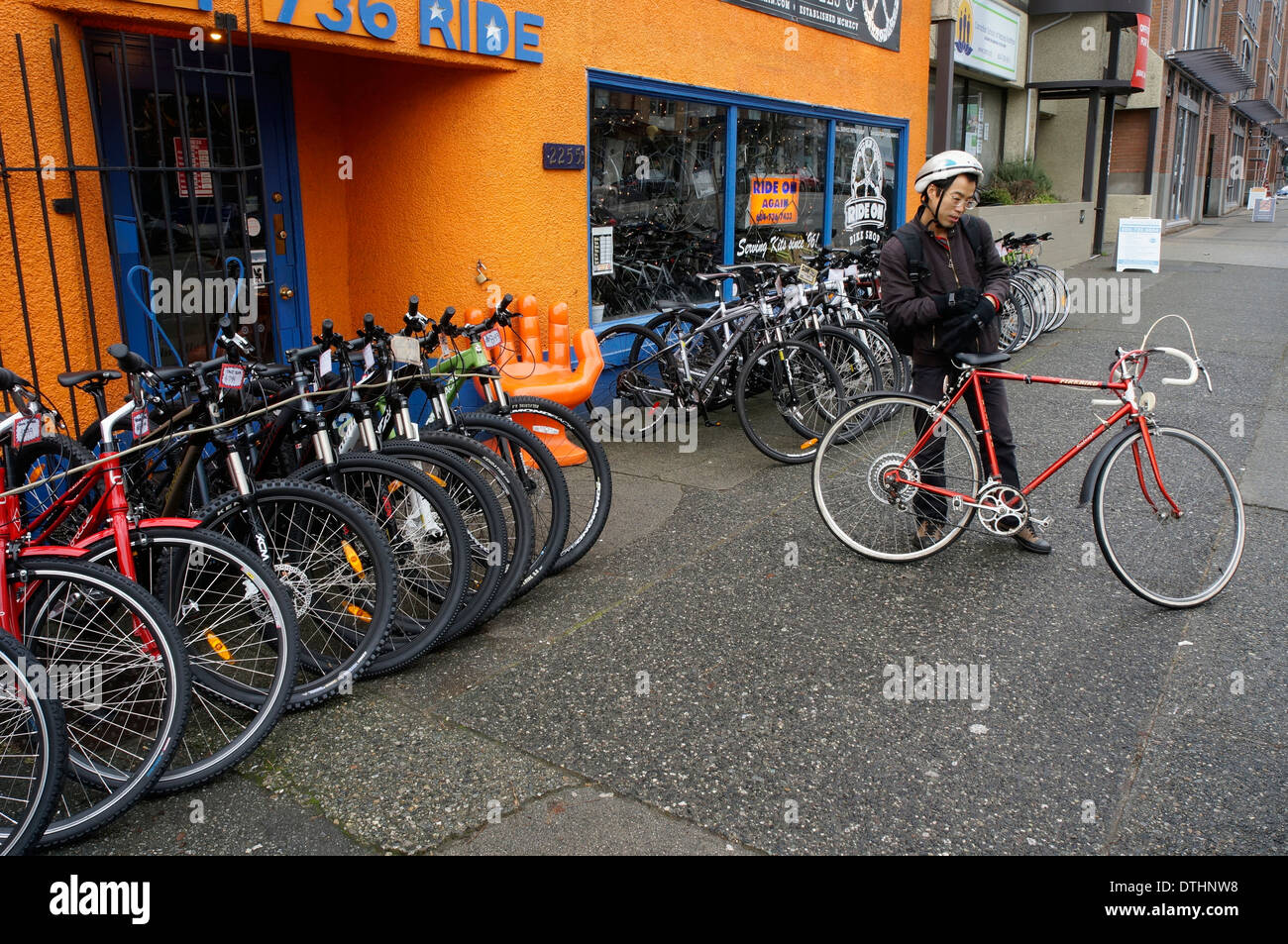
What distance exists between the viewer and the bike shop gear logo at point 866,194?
38.0 feet

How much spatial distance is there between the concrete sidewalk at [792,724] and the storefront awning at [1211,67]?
24580 mm

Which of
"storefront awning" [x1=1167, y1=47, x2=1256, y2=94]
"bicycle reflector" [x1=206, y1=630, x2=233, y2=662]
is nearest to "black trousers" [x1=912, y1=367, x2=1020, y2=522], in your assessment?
"bicycle reflector" [x1=206, y1=630, x2=233, y2=662]

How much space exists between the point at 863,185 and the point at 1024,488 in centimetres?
766

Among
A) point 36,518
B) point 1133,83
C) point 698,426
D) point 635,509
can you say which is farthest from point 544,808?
point 1133,83

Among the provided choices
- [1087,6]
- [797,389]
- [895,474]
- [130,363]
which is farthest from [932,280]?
[1087,6]

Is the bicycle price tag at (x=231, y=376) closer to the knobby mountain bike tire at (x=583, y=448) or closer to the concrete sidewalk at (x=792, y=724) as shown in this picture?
the concrete sidewalk at (x=792, y=724)

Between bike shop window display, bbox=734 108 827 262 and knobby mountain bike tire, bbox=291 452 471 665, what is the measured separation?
6.31m

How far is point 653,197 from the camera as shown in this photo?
8.62 metres

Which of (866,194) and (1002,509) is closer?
(1002,509)

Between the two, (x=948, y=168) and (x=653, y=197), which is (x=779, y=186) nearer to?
(x=653, y=197)

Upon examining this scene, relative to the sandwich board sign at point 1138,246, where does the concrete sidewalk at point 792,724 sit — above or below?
below

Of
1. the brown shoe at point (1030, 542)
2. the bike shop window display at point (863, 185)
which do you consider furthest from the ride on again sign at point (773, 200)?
the brown shoe at point (1030, 542)

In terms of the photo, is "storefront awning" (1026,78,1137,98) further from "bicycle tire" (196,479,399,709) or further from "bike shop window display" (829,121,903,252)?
"bicycle tire" (196,479,399,709)

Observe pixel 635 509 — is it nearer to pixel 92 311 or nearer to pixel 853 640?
pixel 853 640
